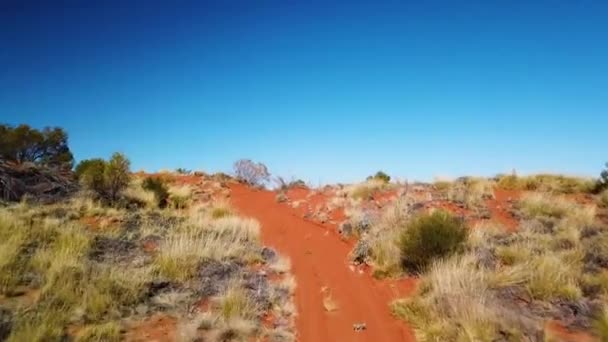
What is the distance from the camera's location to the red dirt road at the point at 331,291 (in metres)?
6.73

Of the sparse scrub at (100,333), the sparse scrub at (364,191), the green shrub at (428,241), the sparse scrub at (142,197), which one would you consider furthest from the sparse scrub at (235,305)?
the sparse scrub at (364,191)

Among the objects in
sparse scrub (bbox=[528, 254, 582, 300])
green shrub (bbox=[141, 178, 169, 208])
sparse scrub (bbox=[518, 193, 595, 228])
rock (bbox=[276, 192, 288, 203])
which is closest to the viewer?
sparse scrub (bbox=[528, 254, 582, 300])

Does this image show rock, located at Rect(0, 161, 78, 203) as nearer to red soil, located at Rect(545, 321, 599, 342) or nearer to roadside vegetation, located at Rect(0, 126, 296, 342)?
roadside vegetation, located at Rect(0, 126, 296, 342)

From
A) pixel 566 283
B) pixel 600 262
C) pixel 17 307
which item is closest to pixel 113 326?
pixel 17 307

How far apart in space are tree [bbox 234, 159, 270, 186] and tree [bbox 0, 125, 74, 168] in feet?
34.9

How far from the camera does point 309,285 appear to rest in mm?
8758

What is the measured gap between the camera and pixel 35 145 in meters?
29.6

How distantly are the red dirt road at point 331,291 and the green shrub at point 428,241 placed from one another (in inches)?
24.8

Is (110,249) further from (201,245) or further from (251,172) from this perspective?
(251,172)

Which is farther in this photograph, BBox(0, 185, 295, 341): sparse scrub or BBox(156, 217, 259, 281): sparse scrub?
BBox(156, 217, 259, 281): sparse scrub

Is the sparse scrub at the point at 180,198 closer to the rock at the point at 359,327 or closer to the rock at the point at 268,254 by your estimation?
the rock at the point at 268,254

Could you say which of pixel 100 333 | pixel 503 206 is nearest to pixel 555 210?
pixel 503 206

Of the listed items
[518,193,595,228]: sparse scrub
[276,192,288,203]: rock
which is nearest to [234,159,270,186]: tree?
[276,192,288,203]: rock

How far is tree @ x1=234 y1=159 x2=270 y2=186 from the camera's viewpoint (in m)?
27.4
